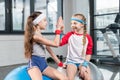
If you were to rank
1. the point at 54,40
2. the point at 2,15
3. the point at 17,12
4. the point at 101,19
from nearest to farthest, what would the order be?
the point at 54,40, the point at 2,15, the point at 17,12, the point at 101,19

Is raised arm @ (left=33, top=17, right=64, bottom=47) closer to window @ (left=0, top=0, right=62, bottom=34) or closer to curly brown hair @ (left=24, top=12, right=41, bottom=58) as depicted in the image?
curly brown hair @ (left=24, top=12, right=41, bottom=58)

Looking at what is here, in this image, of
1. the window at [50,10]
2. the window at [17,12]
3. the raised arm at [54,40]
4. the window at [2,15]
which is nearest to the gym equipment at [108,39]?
the window at [50,10]

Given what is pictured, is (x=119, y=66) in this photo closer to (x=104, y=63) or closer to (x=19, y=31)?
(x=104, y=63)

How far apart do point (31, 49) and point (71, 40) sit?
45cm

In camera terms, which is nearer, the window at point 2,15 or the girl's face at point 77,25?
the girl's face at point 77,25

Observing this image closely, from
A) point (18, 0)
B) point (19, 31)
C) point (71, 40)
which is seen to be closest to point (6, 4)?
point (18, 0)

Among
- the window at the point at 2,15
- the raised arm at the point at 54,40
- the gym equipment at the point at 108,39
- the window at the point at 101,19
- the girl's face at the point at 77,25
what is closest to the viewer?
the raised arm at the point at 54,40

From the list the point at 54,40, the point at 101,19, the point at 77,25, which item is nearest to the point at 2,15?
the point at 101,19

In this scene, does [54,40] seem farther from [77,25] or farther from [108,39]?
[108,39]

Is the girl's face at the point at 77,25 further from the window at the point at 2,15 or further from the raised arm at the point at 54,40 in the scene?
the window at the point at 2,15

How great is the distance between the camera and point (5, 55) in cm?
548

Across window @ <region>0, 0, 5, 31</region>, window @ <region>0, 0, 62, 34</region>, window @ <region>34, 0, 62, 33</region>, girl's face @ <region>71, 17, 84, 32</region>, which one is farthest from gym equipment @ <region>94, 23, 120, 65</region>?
girl's face @ <region>71, 17, 84, 32</region>

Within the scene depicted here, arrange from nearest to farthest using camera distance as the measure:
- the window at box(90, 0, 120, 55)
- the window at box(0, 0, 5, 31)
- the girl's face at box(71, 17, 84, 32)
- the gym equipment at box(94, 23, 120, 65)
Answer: the girl's face at box(71, 17, 84, 32), the gym equipment at box(94, 23, 120, 65), the window at box(0, 0, 5, 31), the window at box(90, 0, 120, 55)

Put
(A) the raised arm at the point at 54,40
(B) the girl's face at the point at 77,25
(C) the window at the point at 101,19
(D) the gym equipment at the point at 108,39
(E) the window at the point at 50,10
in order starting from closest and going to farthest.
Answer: (A) the raised arm at the point at 54,40 < (B) the girl's face at the point at 77,25 < (D) the gym equipment at the point at 108,39 < (E) the window at the point at 50,10 < (C) the window at the point at 101,19
